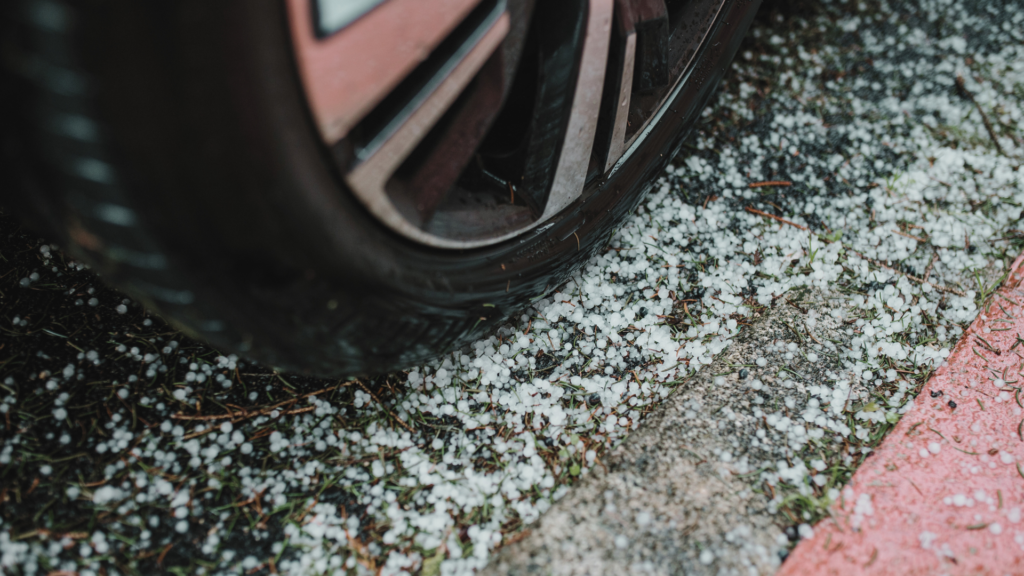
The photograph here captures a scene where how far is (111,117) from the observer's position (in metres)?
0.71

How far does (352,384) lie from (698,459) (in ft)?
2.74

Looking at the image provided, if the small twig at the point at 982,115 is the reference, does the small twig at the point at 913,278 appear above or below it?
below

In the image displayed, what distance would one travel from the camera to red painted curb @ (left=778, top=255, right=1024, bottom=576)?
119 cm

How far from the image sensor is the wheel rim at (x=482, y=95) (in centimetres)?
83

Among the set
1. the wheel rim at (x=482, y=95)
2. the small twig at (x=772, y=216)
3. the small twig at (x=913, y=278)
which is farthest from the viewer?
the small twig at (x=772, y=216)

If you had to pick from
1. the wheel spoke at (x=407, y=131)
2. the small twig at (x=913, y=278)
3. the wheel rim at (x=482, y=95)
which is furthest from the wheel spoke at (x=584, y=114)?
the small twig at (x=913, y=278)

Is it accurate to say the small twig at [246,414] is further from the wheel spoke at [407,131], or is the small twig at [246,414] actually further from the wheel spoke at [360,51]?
the wheel spoke at [360,51]

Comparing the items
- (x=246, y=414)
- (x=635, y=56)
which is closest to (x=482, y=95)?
(x=635, y=56)

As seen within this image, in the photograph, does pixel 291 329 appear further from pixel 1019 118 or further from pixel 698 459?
pixel 1019 118

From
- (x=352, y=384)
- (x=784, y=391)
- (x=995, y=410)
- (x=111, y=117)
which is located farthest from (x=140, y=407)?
(x=995, y=410)

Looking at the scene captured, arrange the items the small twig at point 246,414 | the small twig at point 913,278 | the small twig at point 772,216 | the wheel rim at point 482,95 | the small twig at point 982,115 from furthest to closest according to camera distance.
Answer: the small twig at point 982,115
the small twig at point 772,216
the small twig at point 913,278
the small twig at point 246,414
the wheel rim at point 482,95

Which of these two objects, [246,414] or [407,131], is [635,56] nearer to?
[407,131]

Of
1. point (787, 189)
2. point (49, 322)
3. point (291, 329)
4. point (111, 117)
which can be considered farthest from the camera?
point (787, 189)

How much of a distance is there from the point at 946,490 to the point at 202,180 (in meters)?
1.60
